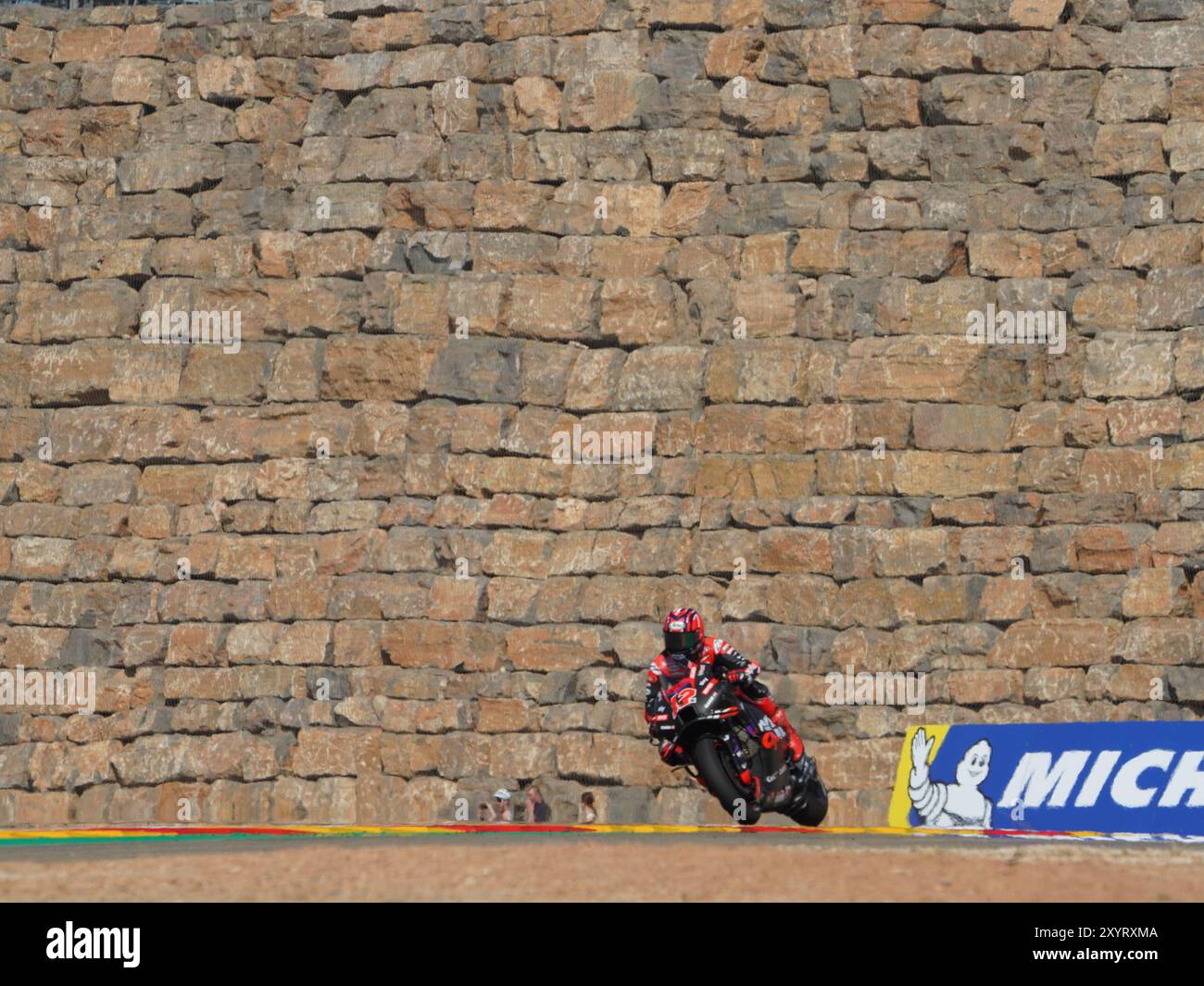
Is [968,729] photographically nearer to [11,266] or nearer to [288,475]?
[288,475]

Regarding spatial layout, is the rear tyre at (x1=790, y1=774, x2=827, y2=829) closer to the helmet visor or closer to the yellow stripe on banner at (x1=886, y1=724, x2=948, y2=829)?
the yellow stripe on banner at (x1=886, y1=724, x2=948, y2=829)

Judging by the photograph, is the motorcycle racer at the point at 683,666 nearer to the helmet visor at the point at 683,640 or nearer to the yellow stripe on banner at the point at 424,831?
the helmet visor at the point at 683,640

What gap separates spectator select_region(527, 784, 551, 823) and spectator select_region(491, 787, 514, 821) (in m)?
0.20

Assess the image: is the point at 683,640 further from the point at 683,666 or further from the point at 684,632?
the point at 683,666

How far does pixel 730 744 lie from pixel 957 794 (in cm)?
230

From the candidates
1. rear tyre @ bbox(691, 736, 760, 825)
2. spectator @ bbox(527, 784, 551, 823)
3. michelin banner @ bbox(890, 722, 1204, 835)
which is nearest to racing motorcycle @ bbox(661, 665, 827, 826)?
rear tyre @ bbox(691, 736, 760, 825)

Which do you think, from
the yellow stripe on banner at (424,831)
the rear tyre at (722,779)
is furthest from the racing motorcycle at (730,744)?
the yellow stripe on banner at (424,831)

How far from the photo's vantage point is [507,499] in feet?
67.6

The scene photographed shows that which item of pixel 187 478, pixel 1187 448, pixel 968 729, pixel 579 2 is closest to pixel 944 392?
pixel 1187 448

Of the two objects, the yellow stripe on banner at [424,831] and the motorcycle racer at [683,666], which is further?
the motorcycle racer at [683,666]

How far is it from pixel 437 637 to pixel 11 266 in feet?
23.7

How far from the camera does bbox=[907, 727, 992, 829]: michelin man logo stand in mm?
16797

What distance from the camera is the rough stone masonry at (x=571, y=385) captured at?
64.0 feet

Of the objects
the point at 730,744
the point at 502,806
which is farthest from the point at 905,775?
the point at 502,806
